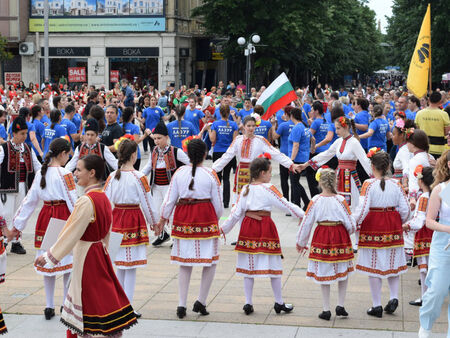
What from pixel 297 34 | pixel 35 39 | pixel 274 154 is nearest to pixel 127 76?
pixel 35 39

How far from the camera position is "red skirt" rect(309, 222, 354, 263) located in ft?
26.2

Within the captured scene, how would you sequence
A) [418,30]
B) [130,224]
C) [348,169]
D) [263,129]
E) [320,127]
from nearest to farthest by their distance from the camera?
[130,224], [348,169], [263,129], [320,127], [418,30]

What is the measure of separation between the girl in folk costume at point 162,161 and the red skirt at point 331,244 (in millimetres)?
3389

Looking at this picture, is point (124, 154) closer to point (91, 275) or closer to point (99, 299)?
point (91, 275)

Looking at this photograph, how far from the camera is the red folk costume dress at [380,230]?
8.24 m

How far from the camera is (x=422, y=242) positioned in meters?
8.80

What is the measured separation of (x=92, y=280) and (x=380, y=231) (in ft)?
10.4

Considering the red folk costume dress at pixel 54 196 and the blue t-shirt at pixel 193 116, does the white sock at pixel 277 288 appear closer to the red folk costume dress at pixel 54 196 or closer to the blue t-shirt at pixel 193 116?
the red folk costume dress at pixel 54 196

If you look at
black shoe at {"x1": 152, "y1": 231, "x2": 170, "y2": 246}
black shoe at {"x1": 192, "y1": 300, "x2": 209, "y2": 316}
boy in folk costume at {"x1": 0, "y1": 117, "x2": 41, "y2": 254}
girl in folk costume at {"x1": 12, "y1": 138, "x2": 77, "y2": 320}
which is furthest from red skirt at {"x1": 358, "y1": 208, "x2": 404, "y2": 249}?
boy in folk costume at {"x1": 0, "y1": 117, "x2": 41, "y2": 254}

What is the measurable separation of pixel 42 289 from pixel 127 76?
138ft

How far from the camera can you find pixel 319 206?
8.02m

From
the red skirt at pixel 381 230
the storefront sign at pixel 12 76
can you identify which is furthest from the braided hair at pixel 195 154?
the storefront sign at pixel 12 76

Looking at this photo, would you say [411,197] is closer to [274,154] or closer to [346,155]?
[346,155]

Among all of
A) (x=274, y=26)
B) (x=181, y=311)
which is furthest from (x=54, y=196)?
(x=274, y=26)
